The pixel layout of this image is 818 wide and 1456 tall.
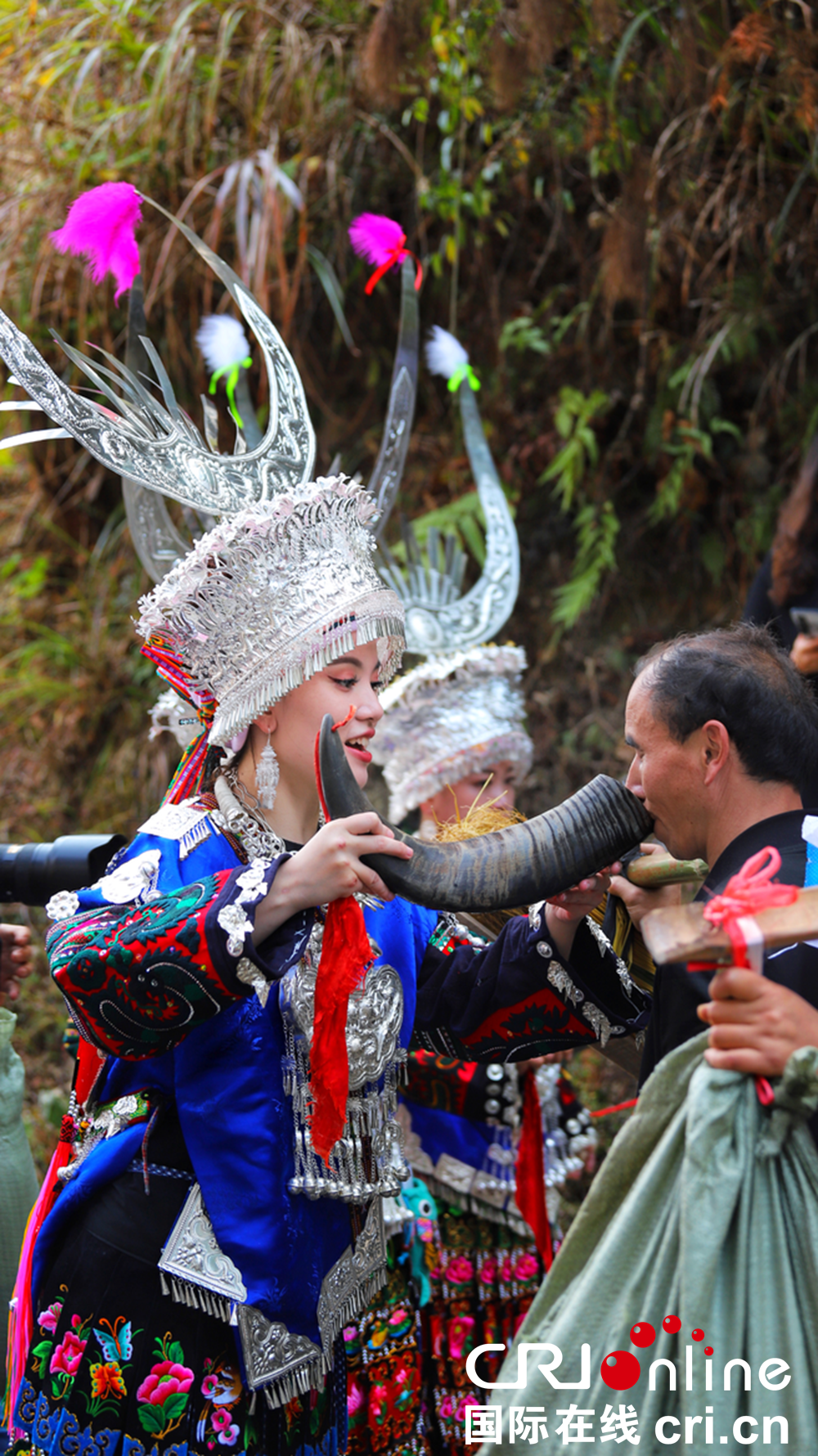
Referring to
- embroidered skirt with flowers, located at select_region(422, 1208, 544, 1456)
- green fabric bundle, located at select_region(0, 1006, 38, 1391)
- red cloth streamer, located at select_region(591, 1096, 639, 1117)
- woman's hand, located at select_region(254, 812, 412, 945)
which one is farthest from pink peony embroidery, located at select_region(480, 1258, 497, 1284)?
woman's hand, located at select_region(254, 812, 412, 945)

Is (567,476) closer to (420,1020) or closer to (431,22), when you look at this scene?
(431,22)

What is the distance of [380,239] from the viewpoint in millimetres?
2686

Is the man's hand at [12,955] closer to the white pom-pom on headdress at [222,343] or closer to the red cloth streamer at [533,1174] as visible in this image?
the red cloth streamer at [533,1174]

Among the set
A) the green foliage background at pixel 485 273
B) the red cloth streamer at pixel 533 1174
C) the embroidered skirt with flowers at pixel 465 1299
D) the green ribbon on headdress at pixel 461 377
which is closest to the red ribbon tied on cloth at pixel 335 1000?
the red cloth streamer at pixel 533 1174

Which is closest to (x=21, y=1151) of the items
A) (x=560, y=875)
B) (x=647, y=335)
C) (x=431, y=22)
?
(x=560, y=875)

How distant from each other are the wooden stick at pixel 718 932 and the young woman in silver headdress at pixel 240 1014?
343 millimetres

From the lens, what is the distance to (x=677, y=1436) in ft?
4.17

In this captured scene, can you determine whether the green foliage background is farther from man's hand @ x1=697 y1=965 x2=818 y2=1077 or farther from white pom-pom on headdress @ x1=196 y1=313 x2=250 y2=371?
man's hand @ x1=697 y1=965 x2=818 y2=1077

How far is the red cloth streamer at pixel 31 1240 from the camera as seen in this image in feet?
6.20

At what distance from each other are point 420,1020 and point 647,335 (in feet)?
10.0

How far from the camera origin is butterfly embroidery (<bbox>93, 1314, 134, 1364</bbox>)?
1758mm

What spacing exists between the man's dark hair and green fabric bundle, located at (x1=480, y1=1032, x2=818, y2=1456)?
51 centimetres

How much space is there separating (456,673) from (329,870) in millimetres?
1788

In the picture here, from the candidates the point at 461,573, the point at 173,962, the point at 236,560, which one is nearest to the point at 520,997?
the point at 173,962
